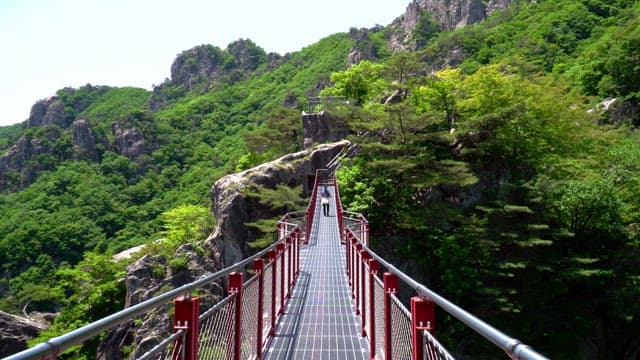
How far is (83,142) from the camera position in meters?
82.2

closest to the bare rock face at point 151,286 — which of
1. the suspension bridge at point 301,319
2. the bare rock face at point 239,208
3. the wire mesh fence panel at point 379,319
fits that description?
the bare rock face at point 239,208

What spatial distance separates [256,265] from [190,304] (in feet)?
9.67

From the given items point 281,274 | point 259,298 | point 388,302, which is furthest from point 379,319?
point 281,274

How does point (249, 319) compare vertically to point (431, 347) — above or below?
below

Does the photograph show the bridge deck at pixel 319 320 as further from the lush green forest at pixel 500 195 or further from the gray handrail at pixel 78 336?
the lush green forest at pixel 500 195

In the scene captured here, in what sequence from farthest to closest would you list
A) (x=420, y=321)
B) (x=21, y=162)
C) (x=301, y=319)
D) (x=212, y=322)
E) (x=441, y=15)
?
(x=441, y=15)
(x=21, y=162)
(x=301, y=319)
(x=212, y=322)
(x=420, y=321)

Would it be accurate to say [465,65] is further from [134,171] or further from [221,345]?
[221,345]

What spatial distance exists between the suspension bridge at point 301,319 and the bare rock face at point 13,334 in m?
24.3

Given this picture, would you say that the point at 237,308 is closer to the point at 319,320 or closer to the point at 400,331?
the point at 400,331

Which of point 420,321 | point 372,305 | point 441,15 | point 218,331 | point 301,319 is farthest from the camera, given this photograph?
point 441,15

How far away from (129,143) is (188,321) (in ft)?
295

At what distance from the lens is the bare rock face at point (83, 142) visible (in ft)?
267

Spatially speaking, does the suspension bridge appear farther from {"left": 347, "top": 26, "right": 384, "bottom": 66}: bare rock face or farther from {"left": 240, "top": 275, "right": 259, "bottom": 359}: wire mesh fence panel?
{"left": 347, "top": 26, "right": 384, "bottom": 66}: bare rock face

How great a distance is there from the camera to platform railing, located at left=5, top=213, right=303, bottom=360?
168cm
